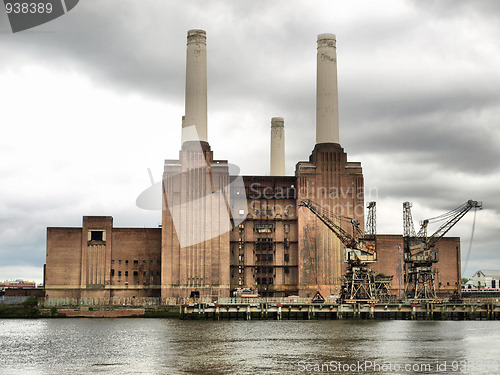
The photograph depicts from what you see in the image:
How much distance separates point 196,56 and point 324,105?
2116 centimetres

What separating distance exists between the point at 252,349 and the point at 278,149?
83.1 metres

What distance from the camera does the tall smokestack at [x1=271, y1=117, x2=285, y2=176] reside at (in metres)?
137

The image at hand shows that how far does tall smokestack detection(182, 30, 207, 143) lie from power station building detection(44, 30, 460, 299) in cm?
15

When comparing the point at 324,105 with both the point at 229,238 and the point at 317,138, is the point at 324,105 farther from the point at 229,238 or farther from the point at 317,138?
the point at 229,238

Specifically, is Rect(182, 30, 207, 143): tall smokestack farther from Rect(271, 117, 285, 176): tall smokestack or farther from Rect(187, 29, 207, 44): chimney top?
Rect(271, 117, 285, 176): tall smokestack

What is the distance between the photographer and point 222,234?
112 m

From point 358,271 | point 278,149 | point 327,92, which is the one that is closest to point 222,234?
point 358,271

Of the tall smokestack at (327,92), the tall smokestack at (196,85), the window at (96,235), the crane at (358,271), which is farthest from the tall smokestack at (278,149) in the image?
the window at (96,235)

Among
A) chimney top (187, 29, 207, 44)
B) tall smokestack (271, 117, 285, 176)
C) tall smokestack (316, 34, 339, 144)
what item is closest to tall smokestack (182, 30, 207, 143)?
chimney top (187, 29, 207, 44)

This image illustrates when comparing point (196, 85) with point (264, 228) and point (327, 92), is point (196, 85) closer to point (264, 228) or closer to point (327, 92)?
point (327, 92)

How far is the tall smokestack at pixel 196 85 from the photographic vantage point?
112875 millimetres

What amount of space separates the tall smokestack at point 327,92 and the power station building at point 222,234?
0.51 feet

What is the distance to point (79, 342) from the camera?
64562 mm

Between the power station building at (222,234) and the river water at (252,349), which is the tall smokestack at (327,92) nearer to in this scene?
the power station building at (222,234)
